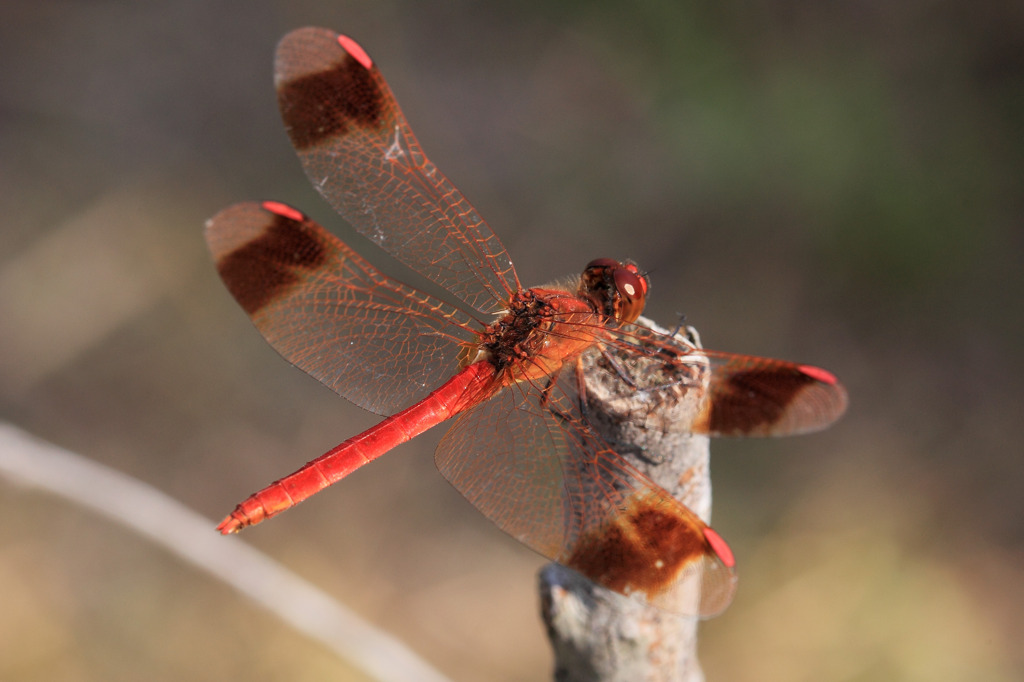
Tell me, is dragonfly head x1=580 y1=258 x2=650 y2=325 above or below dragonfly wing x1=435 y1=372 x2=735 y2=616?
above

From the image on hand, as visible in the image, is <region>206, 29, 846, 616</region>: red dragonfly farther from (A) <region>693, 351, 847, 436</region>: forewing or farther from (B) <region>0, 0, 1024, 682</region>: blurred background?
(B) <region>0, 0, 1024, 682</region>: blurred background

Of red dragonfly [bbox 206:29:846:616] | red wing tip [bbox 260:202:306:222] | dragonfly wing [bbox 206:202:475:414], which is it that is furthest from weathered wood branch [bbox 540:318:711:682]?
red wing tip [bbox 260:202:306:222]

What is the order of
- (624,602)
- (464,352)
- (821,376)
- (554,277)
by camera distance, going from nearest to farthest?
1. (624,602)
2. (821,376)
3. (464,352)
4. (554,277)

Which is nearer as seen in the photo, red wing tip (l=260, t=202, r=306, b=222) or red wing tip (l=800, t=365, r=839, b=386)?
red wing tip (l=800, t=365, r=839, b=386)

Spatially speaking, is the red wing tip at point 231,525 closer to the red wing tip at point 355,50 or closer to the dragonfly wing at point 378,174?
the dragonfly wing at point 378,174

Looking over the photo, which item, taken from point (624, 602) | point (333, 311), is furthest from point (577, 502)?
point (333, 311)

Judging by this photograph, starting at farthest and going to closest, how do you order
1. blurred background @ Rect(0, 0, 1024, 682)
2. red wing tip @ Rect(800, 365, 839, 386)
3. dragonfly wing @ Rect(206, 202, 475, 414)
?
1. blurred background @ Rect(0, 0, 1024, 682)
2. dragonfly wing @ Rect(206, 202, 475, 414)
3. red wing tip @ Rect(800, 365, 839, 386)

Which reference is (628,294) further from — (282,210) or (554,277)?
(554,277)
